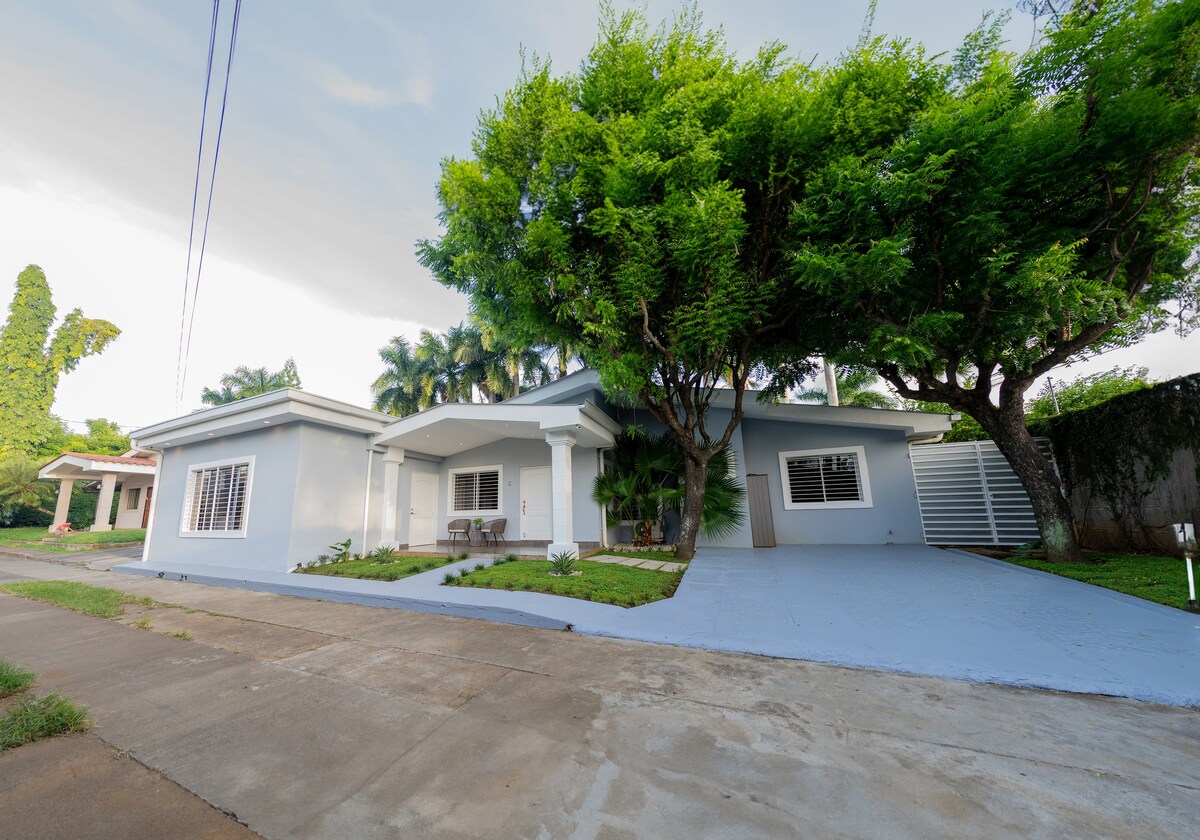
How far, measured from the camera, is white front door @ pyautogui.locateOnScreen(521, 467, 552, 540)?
1155cm

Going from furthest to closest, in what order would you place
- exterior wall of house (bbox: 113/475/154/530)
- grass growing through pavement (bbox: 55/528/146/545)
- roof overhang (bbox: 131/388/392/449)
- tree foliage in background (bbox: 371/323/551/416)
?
exterior wall of house (bbox: 113/475/154/530)
tree foliage in background (bbox: 371/323/551/416)
grass growing through pavement (bbox: 55/528/146/545)
roof overhang (bbox: 131/388/392/449)

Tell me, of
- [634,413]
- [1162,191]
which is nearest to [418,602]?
[634,413]

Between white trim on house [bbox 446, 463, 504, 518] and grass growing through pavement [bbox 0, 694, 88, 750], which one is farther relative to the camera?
white trim on house [bbox 446, 463, 504, 518]

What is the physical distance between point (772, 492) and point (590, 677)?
9605 millimetres

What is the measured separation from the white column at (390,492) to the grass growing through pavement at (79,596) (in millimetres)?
3886

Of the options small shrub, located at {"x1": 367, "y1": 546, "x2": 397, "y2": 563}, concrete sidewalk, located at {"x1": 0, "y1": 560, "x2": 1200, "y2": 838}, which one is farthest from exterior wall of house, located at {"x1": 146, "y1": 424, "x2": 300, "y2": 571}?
concrete sidewalk, located at {"x1": 0, "y1": 560, "x2": 1200, "y2": 838}

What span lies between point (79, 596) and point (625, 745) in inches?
381

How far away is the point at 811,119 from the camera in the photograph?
23.0ft

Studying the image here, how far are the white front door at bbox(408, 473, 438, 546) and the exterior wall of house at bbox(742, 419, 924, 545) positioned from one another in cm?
911

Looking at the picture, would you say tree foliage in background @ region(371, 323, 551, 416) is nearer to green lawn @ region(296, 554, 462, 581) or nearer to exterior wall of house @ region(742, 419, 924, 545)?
exterior wall of house @ region(742, 419, 924, 545)

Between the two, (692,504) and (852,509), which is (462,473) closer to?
(692,504)

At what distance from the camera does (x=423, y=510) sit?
12.1 m

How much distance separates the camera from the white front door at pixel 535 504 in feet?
37.9

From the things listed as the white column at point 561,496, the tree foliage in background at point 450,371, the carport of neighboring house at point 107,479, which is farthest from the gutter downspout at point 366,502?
the carport of neighboring house at point 107,479
